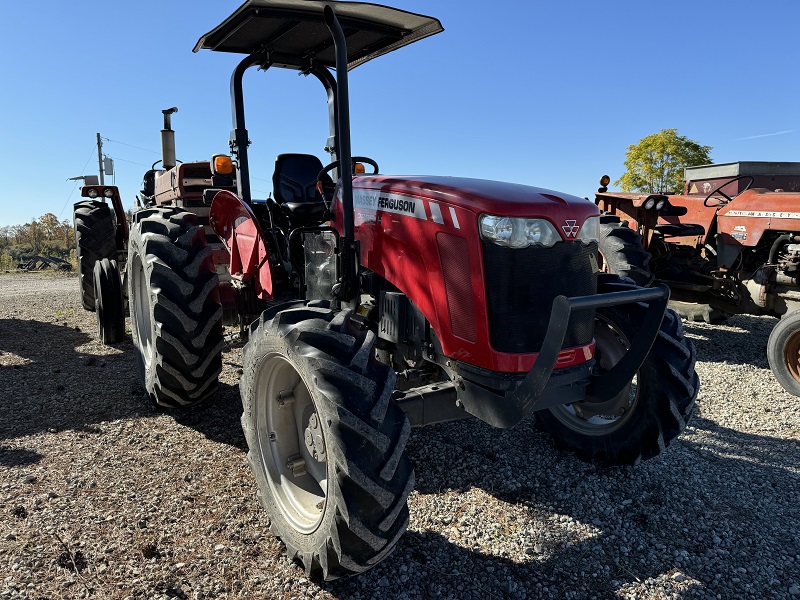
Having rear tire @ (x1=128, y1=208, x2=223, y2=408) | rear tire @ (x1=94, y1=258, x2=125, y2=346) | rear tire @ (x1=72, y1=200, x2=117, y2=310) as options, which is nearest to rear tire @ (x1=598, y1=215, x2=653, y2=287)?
rear tire @ (x1=128, y1=208, x2=223, y2=408)

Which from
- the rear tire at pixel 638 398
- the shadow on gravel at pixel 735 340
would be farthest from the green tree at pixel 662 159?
the rear tire at pixel 638 398

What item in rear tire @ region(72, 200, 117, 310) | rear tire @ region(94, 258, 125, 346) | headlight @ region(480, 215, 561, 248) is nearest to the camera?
headlight @ region(480, 215, 561, 248)

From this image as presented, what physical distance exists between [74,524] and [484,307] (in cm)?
217

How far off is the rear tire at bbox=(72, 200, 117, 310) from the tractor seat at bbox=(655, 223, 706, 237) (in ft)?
21.9

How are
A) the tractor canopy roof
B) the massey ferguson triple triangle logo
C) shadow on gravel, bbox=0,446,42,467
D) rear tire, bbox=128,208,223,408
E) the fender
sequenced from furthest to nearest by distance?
the fender → rear tire, bbox=128,208,223,408 → shadow on gravel, bbox=0,446,42,467 → the tractor canopy roof → the massey ferguson triple triangle logo

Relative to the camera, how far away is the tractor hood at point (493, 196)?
7.80 ft

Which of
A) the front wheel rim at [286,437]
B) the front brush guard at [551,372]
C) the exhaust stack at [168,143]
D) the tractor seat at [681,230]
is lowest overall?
the front wheel rim at [286,437]

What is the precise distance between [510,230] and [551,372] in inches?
23.0

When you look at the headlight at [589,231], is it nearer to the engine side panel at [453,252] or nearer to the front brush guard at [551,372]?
the engine side panel at [453,252]

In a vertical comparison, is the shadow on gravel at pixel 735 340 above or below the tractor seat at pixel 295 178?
below

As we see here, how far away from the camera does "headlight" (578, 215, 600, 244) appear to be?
8.48 feet

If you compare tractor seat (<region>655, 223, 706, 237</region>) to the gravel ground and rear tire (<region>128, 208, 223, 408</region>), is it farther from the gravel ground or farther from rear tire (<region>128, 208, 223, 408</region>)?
rear tire (<region>128, 208, 223, 408</region>)

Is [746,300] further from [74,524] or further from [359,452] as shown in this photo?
[74,524]

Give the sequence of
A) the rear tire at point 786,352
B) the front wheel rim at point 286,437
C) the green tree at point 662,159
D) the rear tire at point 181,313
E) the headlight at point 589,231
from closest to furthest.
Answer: the headlight at point 589,231 < the front wheel rim at point 286,437 < the rear tire at point 181,313 < the rear tire at point 786,352 < the green tree at point 662,159
